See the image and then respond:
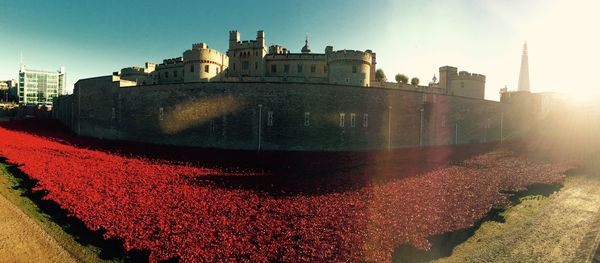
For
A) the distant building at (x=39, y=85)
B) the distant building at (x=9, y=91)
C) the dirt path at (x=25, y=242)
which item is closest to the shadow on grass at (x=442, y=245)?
the dirt path at (x=25, y=242)

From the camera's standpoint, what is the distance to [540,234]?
37.1 ft

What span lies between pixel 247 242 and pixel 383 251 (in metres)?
4.53

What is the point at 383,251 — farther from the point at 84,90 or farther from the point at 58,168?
the point at 84,90

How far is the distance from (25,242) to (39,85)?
624 feet

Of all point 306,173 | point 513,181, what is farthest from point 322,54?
point 513,181

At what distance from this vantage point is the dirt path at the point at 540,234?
962 centimetres

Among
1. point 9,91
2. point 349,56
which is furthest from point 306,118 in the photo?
point 9,91

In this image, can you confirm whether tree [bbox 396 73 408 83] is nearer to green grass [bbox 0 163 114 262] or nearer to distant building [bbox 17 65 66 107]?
green grass [bbox 0 163 114 262]

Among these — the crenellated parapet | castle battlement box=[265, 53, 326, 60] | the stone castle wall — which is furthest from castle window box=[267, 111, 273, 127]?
castle battlement box=[265, 53, 326, 60]

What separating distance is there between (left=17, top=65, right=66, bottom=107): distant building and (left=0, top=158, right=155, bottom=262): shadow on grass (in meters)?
160

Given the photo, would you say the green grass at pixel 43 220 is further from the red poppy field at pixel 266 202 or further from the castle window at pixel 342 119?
the castle window at pixel 342 119

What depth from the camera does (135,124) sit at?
33531 millimetres

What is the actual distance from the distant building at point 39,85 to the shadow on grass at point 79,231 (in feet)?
525

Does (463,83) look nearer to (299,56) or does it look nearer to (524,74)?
(299,56)
